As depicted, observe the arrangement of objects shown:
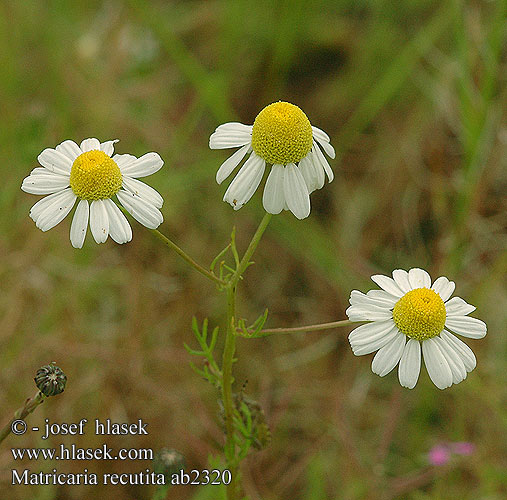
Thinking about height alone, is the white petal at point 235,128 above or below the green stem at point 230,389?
above

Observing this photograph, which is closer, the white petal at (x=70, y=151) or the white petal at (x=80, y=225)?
the white petal at (x=80, y=225)

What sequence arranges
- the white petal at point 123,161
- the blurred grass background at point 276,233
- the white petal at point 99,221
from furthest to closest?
the blurred grass background at point 276,233 < the white petal at point 123,161 < the white petal at point 99,221

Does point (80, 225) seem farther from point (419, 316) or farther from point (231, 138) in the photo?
point (419, 316)

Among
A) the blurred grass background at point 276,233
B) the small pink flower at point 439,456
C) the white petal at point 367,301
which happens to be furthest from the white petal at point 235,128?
the small pink flower at point 439,456

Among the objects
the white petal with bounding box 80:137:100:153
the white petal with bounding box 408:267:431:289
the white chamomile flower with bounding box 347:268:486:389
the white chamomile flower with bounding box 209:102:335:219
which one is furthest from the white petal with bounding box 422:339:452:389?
the white petal with bounding box 80:137:100:153

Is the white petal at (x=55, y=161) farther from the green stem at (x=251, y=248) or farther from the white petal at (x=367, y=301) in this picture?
the white petal at (x=367, y=301)

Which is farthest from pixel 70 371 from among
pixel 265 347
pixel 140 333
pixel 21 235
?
pixel 265 347

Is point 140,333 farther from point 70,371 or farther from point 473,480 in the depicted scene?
point 473,480
